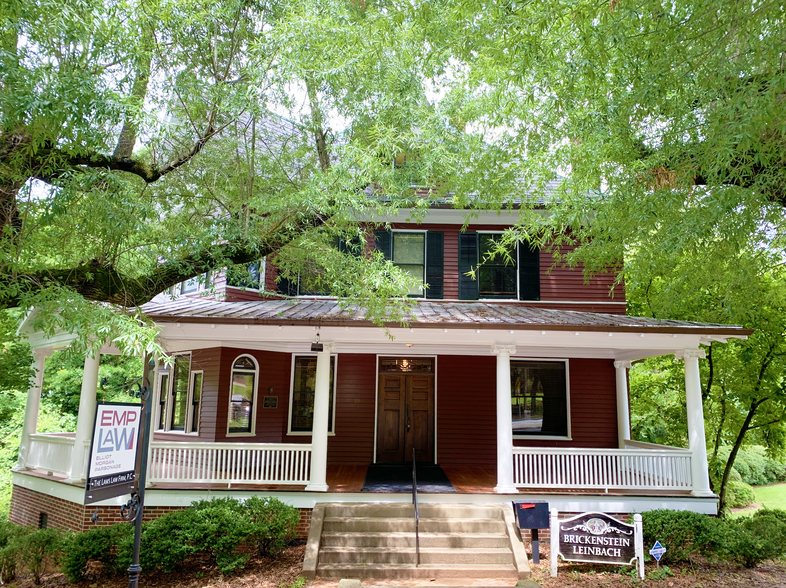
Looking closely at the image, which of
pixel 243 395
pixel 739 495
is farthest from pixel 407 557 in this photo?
pixel 739 495

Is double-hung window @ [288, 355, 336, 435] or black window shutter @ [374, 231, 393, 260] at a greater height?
black window shutter @ [374, 231, 393, 260]

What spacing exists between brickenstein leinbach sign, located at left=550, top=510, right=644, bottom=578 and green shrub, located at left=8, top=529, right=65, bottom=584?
7.16 meters

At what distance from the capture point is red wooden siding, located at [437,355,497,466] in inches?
504

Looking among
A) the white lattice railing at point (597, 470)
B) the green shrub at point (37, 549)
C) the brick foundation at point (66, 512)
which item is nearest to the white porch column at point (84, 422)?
the brick foundation at point (66, 512)

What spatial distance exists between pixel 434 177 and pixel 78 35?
234 inches

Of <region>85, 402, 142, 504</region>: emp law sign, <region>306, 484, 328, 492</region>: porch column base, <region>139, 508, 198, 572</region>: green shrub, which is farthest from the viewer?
<region>306, 484, 328, 492</region>: porch column base

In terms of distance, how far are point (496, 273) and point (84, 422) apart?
900 cm

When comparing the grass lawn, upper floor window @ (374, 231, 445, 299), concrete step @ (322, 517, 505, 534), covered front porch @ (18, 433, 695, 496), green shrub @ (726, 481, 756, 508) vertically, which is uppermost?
upper floor window @ (374, 231, 445, 299)

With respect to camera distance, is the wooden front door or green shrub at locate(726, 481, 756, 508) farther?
green shrub at locate(726, 481, 756, 508)

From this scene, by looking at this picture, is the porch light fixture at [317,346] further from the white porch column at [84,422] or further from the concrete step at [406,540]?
the white porch column at [84,422]

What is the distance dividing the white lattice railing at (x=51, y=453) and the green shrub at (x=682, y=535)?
963cm

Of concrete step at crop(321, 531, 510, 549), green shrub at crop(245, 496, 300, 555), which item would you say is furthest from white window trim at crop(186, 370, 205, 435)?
concrete step at crop(321, 531, 510, 549)

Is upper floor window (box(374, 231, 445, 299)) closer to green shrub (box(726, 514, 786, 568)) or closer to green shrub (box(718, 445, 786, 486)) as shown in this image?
green shrub (box(726, 514, 786, 568))

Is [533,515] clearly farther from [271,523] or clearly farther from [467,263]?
[467,263]
